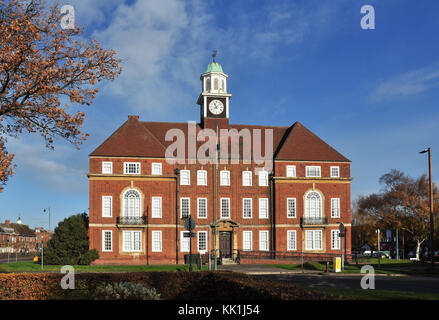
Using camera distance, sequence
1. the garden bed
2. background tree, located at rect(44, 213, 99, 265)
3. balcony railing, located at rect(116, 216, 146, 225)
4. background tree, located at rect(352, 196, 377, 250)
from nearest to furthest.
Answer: the garden bed < background tree, located at rect(44, 213, 99, 265) < balcony railing, located at rect(116, 216, 146, 225) < background tree, located at rect(352, 196, 377, 250)

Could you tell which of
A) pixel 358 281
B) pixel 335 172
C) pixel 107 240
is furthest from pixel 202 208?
pixel 358 281

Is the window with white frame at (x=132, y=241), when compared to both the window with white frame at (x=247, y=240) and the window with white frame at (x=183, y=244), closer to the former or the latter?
the window with white frame at (x=183, y=244)

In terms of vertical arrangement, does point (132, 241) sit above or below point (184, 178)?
below

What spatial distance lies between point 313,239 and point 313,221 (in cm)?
193

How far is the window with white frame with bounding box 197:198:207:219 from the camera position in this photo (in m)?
49.4

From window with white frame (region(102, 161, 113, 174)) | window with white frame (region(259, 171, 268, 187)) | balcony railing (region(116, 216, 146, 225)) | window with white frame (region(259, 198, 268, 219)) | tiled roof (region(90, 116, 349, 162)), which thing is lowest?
balcony railing (region(116, 216, 146, 225))

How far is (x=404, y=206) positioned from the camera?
68.8m

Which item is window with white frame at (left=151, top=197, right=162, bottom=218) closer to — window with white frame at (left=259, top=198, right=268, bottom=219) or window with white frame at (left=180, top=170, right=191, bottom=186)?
window with white frame at (left=180, top=170, right=191, bottom=186)

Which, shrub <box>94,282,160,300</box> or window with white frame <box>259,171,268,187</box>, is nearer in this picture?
shrub <box>94,282,160,300</box>

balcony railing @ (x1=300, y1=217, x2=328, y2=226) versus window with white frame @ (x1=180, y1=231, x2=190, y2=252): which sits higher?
balcony railing @ (x1=300, y1=217, x2=328, y2=226)

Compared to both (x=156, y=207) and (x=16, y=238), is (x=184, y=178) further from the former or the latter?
(x=16, y=238)

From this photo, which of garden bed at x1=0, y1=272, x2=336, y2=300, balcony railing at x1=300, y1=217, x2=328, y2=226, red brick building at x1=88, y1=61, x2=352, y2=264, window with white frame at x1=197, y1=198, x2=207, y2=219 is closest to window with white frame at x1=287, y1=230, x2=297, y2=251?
red brick building at x1=88, y1=61, x2=352, y2=264

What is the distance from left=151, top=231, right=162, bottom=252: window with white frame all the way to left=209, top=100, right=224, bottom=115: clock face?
50.3 feet

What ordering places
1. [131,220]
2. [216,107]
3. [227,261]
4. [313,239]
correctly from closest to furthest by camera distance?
[227,261] → [131,220] → [313,239] → [216,107]
